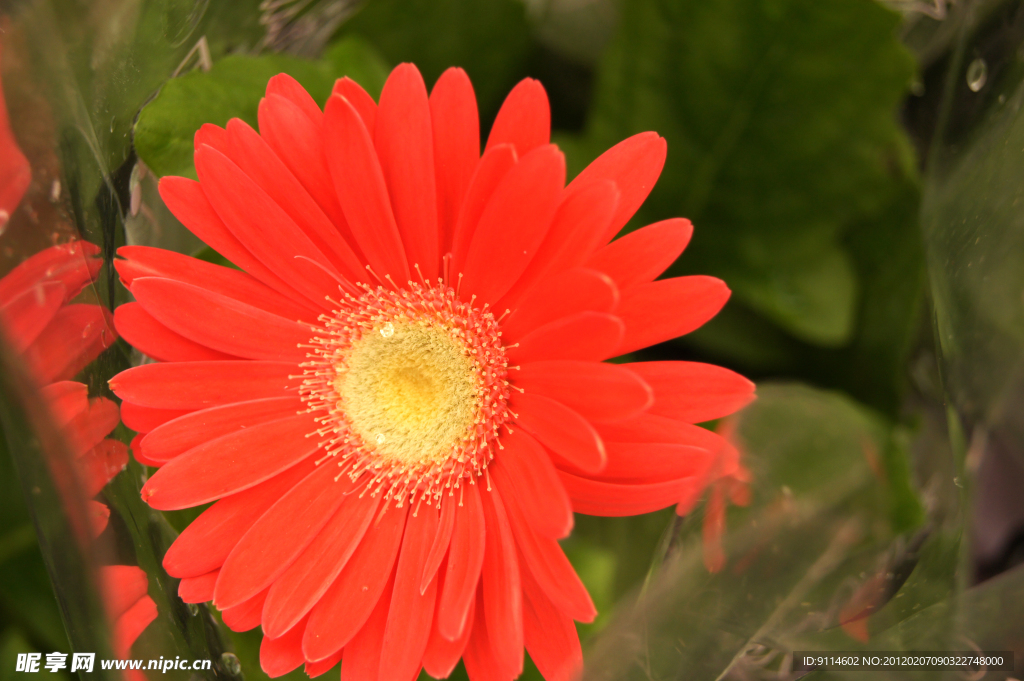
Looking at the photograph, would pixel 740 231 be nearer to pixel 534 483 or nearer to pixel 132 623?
pixel 534 483

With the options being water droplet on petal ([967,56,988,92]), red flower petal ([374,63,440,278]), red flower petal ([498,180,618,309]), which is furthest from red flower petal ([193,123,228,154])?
water droplet on petal ([967,56,988,92])

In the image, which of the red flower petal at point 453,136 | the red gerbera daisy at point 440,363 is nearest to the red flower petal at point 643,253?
the red gerbera daisy at point 440,363

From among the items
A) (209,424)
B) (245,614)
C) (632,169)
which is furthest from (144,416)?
(632,169)

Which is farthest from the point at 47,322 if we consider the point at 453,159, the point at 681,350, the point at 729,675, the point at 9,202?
the point at 681,350

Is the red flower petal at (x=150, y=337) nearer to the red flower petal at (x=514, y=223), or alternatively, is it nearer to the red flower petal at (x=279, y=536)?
the red flower petal at (x=279, y=536)

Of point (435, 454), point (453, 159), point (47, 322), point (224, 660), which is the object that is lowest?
point (224, 660)

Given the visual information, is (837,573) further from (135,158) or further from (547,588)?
(135,158)
